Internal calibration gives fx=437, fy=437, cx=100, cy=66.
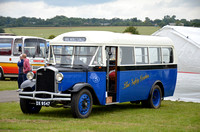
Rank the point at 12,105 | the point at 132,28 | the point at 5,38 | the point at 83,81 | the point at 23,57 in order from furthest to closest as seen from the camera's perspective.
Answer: the point at 132,28 → the point at 5,38 → the point at 23,57 → the point at 12,105 → the point at 83,81

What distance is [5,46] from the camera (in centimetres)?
2964

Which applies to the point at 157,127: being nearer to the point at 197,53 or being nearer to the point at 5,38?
the point at 197,53

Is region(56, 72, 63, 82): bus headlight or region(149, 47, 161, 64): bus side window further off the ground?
region(149, 47, 161, 64): bus side window

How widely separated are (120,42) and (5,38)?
17672 millimetres

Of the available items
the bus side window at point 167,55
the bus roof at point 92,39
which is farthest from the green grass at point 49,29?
the bus roof at point 92,39

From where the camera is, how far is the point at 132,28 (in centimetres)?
6706

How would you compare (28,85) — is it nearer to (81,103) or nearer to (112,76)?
(81,103)

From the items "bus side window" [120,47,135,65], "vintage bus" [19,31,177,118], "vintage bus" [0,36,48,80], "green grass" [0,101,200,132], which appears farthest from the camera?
"vintage bus" [0,36,48,80]

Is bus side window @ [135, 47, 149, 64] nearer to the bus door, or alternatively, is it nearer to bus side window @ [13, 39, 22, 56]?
the bus door

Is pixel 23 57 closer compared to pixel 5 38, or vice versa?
pixel 23 57

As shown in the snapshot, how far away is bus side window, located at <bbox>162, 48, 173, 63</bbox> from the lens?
16.5m

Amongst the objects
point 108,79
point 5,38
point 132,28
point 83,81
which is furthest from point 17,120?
point 132,28

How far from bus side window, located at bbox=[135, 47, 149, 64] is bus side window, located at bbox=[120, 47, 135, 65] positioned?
323mm

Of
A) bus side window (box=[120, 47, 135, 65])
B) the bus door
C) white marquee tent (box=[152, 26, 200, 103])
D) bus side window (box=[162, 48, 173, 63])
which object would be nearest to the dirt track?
the bus door
